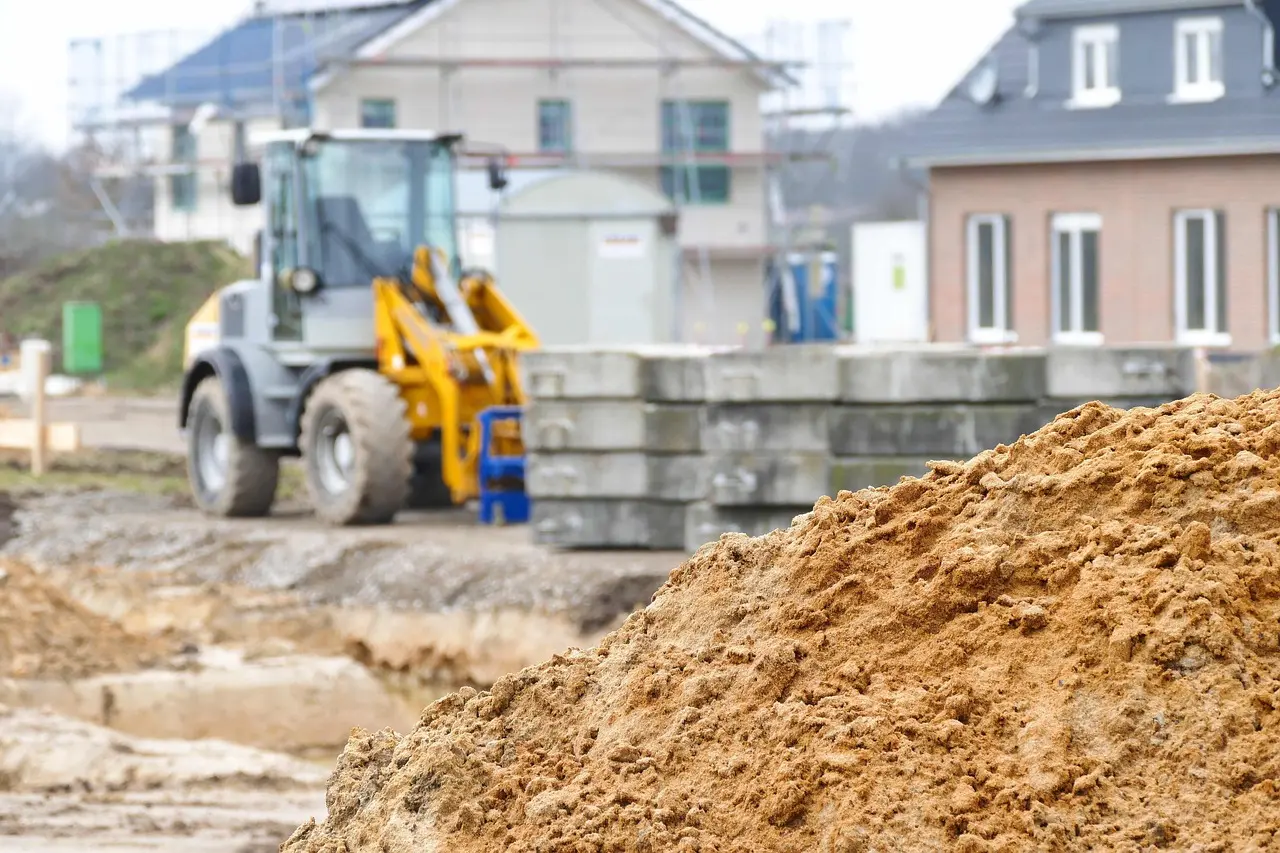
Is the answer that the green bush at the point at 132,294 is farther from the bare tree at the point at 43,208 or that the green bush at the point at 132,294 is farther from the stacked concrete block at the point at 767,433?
the stacked concrete block at the point at 767,433

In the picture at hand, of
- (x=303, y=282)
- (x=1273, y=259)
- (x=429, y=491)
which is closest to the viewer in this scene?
(x=303, y=282)

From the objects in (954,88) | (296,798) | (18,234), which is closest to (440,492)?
(296,798)

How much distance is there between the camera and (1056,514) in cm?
441

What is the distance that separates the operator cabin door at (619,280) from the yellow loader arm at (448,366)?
10.3 metres

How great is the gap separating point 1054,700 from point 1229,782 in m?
0.39

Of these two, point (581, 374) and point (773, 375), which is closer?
point (773, 375)

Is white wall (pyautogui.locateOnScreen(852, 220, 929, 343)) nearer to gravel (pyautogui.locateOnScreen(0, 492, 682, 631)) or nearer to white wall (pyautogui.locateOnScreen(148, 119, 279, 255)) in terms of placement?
gravel (pyautogui.locateOnScreen(0, 492, 682, 631))

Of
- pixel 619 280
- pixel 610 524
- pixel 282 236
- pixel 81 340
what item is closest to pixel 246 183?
pixel 282 236

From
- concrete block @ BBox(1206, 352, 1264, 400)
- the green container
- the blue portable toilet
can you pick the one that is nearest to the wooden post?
concrete block @ BBox(1206, 352, 1264, 400)

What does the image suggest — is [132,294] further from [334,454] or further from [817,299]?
Answer: [334,454]

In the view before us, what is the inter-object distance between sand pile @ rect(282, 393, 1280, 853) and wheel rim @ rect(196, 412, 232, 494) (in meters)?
12.5

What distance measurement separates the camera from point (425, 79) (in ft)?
137

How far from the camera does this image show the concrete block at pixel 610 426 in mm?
12211

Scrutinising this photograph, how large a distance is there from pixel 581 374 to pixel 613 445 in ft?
1.56
